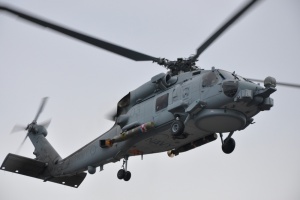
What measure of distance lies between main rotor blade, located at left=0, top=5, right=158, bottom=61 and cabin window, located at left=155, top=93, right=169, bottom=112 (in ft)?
5.79

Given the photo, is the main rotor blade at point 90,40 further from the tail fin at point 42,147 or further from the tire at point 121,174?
the tail fin at point 42,147

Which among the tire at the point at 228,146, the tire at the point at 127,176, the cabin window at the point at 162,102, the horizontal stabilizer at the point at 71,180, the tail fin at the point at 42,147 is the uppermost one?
the tail fin at the point at 42,147

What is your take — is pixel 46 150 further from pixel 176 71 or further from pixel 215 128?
pixel 215 128

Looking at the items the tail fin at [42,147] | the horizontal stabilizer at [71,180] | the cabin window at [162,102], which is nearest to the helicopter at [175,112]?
the cabin window at [162,102]

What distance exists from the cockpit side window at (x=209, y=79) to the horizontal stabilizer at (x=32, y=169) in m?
9.44

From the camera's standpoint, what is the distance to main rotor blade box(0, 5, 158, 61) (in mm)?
17531

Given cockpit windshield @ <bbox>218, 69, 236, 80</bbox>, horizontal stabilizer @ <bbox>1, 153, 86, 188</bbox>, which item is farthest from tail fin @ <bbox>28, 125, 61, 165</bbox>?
cockpit windshield @ <bbox>218, 69, 236, 80</bbox>

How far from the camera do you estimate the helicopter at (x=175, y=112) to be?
736 inches

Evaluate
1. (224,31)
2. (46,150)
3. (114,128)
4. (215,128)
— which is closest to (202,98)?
(215,128)

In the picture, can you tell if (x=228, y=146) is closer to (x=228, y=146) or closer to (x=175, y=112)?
(x=228, y=146)

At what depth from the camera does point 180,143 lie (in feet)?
69.5

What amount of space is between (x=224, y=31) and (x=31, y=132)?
44.6ft

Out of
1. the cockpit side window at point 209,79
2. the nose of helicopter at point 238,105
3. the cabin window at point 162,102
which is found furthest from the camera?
the cabin window at point 162,102

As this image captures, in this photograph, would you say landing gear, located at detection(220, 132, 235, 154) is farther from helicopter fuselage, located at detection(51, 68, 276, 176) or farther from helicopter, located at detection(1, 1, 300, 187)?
helicopter fuselage, located at detection(51, 68, 276, 176)
